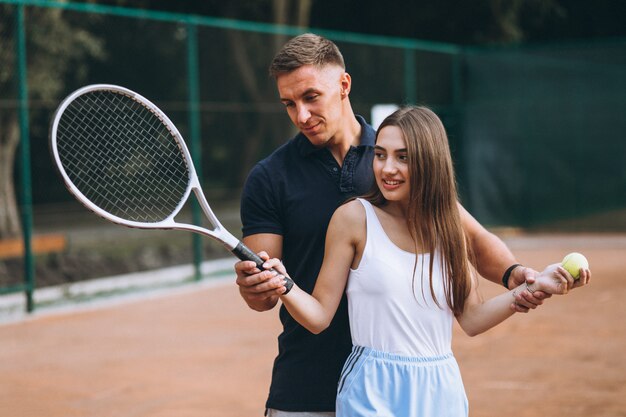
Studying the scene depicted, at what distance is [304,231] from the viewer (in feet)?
9.67

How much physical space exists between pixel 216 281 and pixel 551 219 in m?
6.21

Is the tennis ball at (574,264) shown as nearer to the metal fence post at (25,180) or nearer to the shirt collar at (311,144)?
the shirt collar at (311,144)

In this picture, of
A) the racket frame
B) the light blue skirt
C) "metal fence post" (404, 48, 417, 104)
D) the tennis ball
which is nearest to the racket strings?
the racket frame

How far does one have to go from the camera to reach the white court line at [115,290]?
9.01 metres

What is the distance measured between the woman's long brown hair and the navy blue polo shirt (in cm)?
26

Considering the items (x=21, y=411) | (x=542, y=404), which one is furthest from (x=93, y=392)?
(x=542, y=404)

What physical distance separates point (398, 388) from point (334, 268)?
14.0 inches

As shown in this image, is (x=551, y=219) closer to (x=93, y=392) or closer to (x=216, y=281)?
(x=216, y=281)

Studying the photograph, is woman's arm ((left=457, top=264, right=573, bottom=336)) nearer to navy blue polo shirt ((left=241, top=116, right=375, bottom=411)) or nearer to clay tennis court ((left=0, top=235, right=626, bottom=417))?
Result: navy blue polo shirt ((left=241, top=116, right=375, bottom=411))

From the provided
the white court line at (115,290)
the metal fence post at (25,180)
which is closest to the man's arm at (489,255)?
the white court line at (115,290)

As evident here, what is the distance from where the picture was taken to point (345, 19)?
2133cm

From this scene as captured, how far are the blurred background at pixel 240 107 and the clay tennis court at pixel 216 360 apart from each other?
1254mm

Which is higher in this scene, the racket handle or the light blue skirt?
the racket handle

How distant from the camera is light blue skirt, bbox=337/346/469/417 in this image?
8.86 ft
